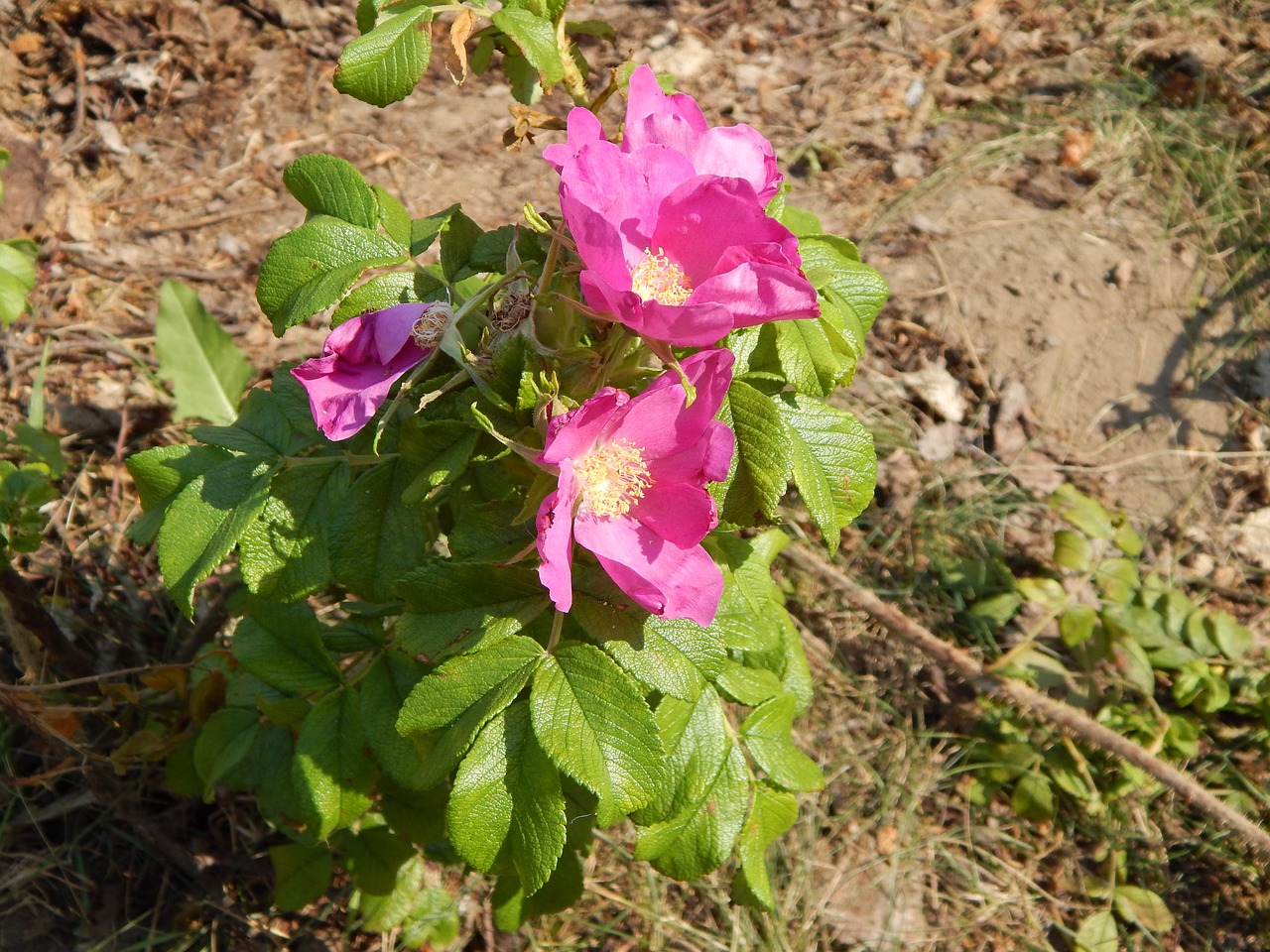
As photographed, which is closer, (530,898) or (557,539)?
(557,539)

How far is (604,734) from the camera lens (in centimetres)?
123

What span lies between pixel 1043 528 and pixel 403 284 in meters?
2.24

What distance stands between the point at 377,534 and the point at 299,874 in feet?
2.91

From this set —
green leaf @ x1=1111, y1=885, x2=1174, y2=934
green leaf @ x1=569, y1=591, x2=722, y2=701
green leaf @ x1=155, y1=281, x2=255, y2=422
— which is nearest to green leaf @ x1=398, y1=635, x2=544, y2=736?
green leaf @ x1=569, y1=591, x2=722, y2=701

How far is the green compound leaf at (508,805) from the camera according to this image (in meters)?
1.23

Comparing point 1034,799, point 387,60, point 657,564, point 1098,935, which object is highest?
point 387,60

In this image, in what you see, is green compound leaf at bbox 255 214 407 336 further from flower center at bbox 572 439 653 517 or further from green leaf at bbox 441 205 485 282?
flower center at bbox 572 439 653 517

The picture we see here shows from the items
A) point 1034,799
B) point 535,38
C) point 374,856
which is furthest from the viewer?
point 1034,799

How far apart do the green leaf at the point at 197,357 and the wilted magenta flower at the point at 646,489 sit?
1569 mm

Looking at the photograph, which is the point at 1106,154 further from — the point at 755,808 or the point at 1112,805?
the point at 755,808

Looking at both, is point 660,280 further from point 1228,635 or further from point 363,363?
point 1228,635

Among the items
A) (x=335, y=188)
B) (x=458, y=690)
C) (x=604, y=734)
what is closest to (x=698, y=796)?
(x=604, y=734)

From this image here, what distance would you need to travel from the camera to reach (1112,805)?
261 cm

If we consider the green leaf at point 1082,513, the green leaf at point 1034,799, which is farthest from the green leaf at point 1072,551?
the green leaf at point 1034,799
